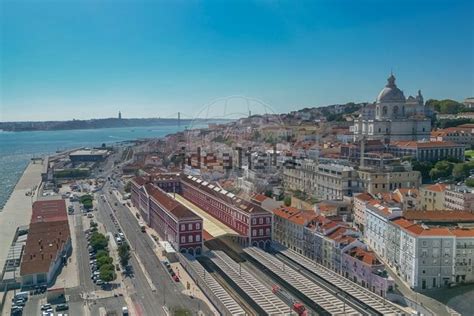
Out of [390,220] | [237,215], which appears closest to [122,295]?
[237,215]

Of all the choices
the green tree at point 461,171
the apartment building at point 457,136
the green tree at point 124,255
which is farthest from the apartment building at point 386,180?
the apartment building at point 457,136

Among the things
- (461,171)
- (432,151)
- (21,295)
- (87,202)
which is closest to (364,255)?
(21,295)

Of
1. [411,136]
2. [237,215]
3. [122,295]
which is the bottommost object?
[122,295]

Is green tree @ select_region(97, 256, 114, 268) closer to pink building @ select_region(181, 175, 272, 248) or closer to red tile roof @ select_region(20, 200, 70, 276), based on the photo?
red tile roof @ select_region(20, 200, 70, 276)

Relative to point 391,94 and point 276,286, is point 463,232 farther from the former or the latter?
point 391,94

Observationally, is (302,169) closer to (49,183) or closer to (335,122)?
(49,183)

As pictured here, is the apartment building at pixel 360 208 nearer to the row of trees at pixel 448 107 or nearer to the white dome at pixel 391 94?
the white dome at pixel 391 94

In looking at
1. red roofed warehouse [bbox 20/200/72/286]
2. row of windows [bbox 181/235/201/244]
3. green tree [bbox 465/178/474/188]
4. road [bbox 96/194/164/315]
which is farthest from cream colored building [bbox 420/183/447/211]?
red roofed warehouse [bbox 20/200/72/286]
